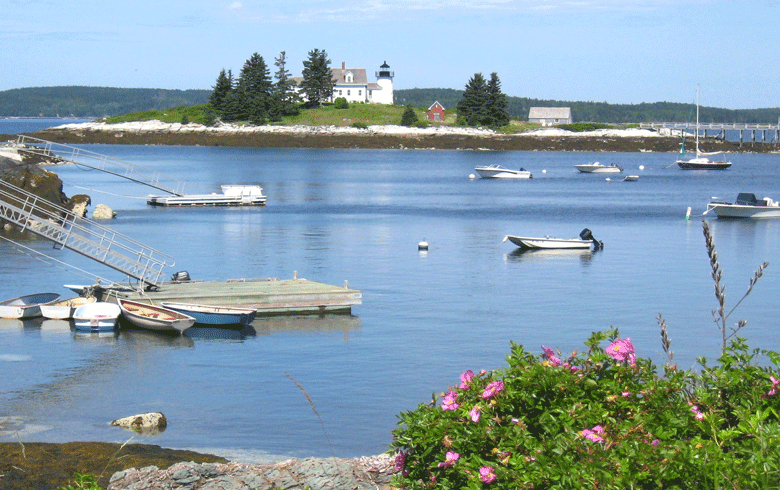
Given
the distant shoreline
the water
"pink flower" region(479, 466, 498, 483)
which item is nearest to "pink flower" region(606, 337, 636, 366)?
"pink flower" region(479, 466, 498, 483)

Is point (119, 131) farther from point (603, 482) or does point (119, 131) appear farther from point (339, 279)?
point (603, 482)

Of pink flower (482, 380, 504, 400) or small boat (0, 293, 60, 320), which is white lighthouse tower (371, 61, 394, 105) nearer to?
small boat (0, 293, 60, 320)

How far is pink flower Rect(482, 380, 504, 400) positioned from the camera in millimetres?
7449

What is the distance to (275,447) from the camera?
53.0 feet

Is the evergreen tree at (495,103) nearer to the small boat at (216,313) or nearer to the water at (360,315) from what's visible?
the water at (360,315)

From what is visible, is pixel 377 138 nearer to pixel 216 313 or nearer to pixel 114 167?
pixel 114 167

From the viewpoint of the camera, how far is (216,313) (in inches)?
1052

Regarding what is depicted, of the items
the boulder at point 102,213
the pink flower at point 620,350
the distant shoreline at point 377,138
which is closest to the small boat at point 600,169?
the distant shoreline at point 377,138

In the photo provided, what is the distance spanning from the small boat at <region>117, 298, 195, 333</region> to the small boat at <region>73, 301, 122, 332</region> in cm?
40

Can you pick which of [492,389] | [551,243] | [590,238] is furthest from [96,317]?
[590,238]

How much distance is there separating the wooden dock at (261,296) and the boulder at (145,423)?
10.7 m

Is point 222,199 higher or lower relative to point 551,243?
higher

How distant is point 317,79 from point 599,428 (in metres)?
181

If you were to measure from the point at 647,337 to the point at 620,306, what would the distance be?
5234mm
